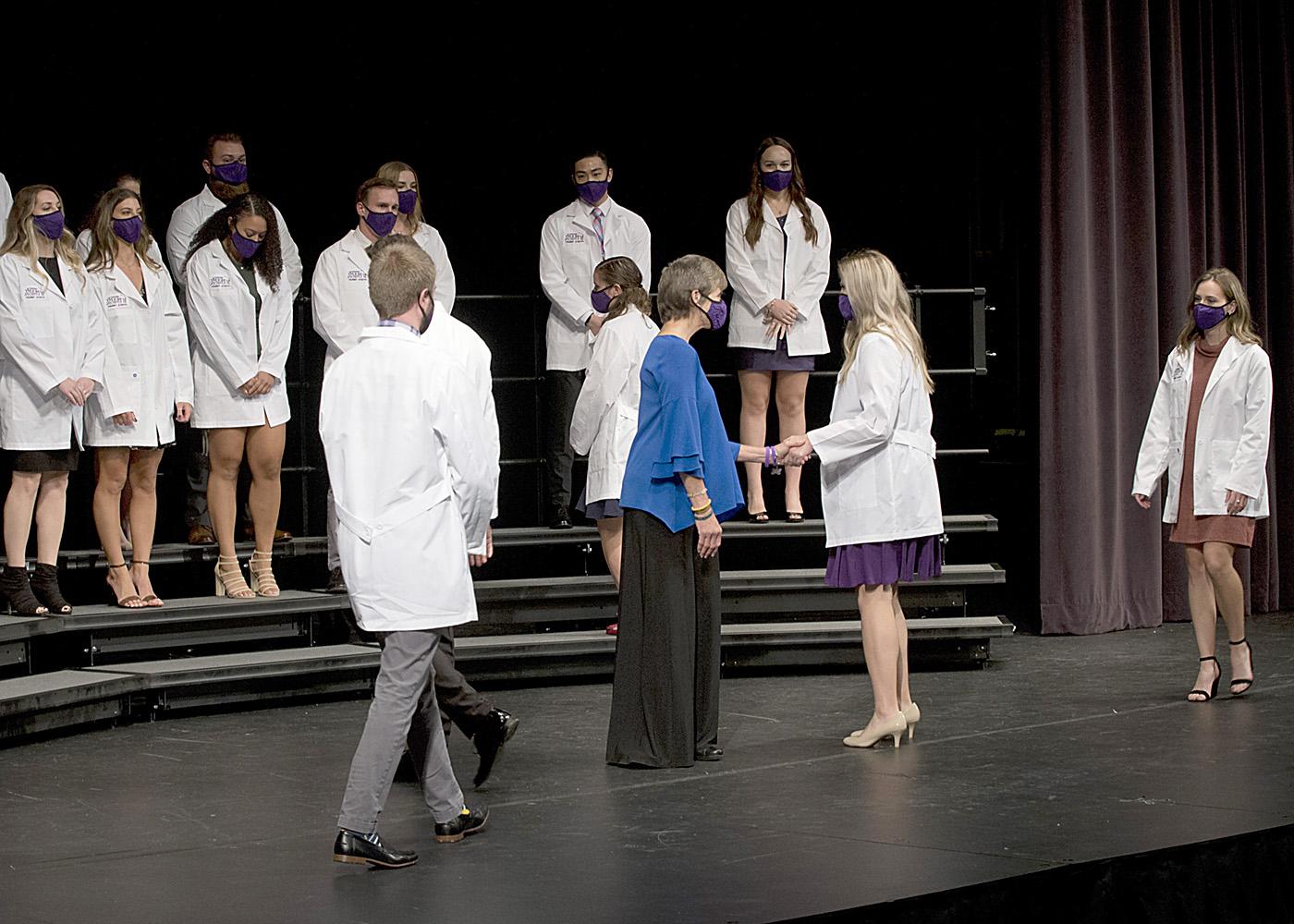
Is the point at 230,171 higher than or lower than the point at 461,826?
higher

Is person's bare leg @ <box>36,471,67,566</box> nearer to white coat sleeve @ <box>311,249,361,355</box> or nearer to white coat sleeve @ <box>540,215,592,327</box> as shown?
white coat sleeve @ <box>311,249,361,355</box>

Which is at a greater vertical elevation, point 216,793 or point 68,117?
point 68,117

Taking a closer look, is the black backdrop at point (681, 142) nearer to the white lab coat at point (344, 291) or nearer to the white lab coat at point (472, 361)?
the white lab coat at point (344, 291)

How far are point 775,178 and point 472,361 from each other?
11.2 ft

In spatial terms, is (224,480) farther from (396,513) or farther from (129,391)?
(396,513)

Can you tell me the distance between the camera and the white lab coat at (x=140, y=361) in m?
6.02

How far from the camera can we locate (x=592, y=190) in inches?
282

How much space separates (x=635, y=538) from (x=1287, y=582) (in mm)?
5046

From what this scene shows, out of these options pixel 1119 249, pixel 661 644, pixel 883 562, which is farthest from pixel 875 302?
pixel 1119 249

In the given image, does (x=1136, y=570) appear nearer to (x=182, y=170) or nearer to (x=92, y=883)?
(x=182, y=170)

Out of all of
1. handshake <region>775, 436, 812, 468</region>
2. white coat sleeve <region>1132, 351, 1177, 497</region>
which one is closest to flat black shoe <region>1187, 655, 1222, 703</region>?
white coat sleeve <region>1132, 351, 1177, 497</region>

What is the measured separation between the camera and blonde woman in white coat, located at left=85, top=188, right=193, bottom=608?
6.04 metres

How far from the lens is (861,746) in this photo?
508 centimetres

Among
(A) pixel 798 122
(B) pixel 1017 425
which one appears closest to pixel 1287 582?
(B) pixel 1017 425
